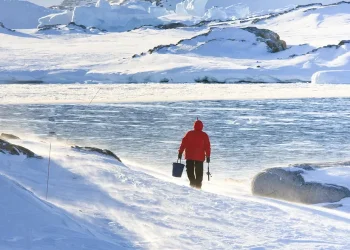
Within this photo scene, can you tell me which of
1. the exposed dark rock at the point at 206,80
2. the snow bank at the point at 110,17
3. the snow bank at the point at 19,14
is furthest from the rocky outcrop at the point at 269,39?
the snow bank at the point at 19,14

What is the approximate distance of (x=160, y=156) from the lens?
14055mm

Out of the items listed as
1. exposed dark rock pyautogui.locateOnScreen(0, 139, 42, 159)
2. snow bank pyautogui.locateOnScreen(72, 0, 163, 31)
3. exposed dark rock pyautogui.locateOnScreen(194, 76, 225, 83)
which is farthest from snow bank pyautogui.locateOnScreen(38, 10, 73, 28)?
exposed dark rock pyautogui.locateOnScreen(0, 139, 42, 159)

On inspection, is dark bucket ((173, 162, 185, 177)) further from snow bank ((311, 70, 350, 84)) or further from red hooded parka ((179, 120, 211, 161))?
snow bank ((311, 70, 350, 84))

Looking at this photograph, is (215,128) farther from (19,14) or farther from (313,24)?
(19,14)

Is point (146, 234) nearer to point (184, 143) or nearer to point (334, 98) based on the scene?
point (184, 143)

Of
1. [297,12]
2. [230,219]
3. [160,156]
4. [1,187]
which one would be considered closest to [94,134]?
[160,156]

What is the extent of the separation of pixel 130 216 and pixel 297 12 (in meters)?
105

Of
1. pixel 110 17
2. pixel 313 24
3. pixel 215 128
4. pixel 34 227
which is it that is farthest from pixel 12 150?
pixel 110 17

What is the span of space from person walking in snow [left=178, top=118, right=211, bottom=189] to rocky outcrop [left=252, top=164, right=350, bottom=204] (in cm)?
77

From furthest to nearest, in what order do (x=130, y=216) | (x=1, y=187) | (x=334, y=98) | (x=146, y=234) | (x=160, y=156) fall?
(x=334, y=98), (x=160, y=156), (x=130, y=216), (x=146, y=234), (x=1, y=187)

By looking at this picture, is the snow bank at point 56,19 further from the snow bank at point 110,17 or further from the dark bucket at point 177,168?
the dark bucket at point 177,168

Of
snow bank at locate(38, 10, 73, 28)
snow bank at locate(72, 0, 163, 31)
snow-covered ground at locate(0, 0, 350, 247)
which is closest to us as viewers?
snow-covered ground at locate(0, 0, 350, 247)

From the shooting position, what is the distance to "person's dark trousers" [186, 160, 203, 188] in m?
9.47

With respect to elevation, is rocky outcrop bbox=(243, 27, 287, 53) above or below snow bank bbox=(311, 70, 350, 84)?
above
